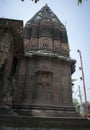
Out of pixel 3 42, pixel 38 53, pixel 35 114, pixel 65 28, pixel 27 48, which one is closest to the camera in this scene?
pixel 3 42

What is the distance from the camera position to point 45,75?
1530cm


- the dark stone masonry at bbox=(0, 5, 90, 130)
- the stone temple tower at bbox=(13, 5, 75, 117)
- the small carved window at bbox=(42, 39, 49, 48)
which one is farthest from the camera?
the small carved window at bbox=(42, 39, 49, 48)

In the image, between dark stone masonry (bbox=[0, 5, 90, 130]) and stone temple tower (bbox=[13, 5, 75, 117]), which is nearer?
dark stone masonry (bbox=[0, 5, 90, 130])

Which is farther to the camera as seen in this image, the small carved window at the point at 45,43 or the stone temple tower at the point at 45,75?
the small carved window at the point at 45,43

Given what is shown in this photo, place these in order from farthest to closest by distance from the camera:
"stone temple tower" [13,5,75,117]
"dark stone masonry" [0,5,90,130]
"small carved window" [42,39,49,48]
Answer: "small carved window" [42,39,49,48], "stone temple tower" [13,5,75,117], "dark stone masonry" [0,5,90,130]

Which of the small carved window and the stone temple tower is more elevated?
the small carved window

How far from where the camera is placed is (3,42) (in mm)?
10797

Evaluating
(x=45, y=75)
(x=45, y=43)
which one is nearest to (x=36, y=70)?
(x=45, y=75)

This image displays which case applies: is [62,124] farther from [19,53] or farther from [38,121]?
[19,53]

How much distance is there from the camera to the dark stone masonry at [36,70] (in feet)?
38.0

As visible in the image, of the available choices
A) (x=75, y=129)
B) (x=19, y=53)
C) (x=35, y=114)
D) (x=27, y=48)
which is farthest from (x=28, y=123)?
(x=27, y=48)

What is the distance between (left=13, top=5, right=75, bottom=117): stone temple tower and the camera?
46.4ft

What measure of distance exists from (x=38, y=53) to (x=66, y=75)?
3.93m

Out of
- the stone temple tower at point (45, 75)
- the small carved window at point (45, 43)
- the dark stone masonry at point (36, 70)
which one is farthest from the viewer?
the small carved window at point (45, 43)
